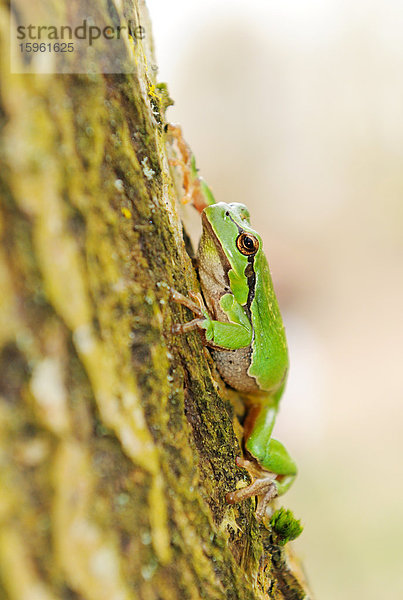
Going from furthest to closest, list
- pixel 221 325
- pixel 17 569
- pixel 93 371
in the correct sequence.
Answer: pixel 221 325 → pixel 93 371 → pixel 17 569

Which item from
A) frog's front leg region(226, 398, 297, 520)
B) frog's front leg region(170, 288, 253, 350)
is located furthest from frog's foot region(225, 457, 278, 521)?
frog's front leg region(170, 288, 253, 350)

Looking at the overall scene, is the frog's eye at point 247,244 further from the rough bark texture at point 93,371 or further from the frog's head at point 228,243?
the rough bark texture at point 93,371

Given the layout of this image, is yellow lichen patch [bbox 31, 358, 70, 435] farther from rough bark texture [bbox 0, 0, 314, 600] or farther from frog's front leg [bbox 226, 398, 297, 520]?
frog's front leg [bbox 226, 398, 297, 520]

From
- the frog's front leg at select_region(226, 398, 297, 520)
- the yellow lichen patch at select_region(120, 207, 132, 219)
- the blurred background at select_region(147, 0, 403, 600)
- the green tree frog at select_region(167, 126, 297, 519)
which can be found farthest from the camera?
the blurred background at select_region(147, 0, 403, 600)

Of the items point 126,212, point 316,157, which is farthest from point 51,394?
point 316,157

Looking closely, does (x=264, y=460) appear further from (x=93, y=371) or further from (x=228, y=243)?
(x=93, y=371)

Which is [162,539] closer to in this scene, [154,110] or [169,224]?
[169,224]
